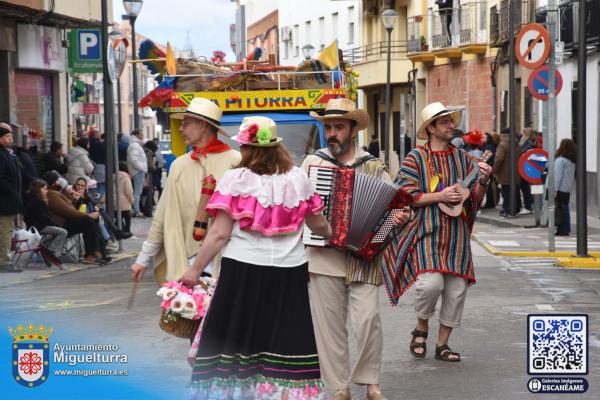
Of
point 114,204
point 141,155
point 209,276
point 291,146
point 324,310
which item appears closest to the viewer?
point 209,276

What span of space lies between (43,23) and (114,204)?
4001mm

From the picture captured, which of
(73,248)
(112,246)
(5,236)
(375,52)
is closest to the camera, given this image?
(5,236)

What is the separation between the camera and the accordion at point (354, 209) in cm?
805

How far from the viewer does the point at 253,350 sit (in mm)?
6652

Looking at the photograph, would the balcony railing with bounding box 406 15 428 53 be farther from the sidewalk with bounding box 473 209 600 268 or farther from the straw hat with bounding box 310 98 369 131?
the straw hat with bounding box 310 98 369 131

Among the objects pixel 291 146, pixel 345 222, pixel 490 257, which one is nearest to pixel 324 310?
pixel 345 222

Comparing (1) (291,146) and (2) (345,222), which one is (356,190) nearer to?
(2) (345,222)

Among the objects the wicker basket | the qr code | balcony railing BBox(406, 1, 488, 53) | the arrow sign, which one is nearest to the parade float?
the arrow sign

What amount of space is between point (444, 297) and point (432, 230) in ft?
1.69

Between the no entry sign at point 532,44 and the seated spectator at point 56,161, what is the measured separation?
24.1 ft

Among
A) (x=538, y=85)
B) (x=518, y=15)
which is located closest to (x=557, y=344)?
(x=538, y=85)

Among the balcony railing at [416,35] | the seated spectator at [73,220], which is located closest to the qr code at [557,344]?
the seated spectator at [73,220]

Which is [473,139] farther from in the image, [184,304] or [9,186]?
[184,304]

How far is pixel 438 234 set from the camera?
952 centimetres
